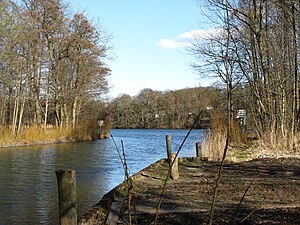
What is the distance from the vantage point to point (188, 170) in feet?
29.3

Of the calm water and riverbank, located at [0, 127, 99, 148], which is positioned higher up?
riverbank, located at [0, 127, 99, 148]

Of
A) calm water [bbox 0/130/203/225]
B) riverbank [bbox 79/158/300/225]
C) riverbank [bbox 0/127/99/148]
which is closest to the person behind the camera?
riverbank [bbox 79/158/300/225]

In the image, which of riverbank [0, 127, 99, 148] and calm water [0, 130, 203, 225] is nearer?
calm water [0, 130, 203, 225]

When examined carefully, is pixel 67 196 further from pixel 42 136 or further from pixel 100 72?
pixel 100 72

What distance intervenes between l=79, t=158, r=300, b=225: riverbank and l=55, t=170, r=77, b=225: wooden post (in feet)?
1.34

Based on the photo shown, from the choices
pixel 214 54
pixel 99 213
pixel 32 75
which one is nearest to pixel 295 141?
pixel 214 54

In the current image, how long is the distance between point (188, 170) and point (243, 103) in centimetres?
1238

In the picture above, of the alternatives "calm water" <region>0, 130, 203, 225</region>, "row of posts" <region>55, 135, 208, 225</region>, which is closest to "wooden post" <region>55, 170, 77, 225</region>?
"row of posts" <region>55, 135, 208, 225</region>

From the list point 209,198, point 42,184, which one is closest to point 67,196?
point 209,198

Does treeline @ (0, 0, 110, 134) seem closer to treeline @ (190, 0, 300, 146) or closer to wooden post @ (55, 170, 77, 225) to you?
treeline @ (190, 0, 300, 146)

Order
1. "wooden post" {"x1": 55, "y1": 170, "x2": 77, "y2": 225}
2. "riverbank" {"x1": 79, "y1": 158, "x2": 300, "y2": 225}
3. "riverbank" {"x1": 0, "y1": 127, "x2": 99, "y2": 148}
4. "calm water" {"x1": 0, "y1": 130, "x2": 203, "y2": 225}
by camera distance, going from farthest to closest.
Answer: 1. "riverbank" {"x1": 0, "y1": 127, "x2": 99, "y2": 148}
2. "calm water" {"x1": 0, "y1": 130, "x2": 203, "y2": 225}
3. "riverbank" {"x1": 79, "y1": 158, "x2": 300, "y2": 225}
4. "wooden post" {"x1": 55, "y1": 170, "x2": 77, "y2": 225}

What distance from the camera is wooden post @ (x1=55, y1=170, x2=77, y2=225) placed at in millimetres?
3236

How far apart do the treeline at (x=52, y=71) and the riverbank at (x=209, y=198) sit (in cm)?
1434

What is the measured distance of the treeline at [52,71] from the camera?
21812mm
